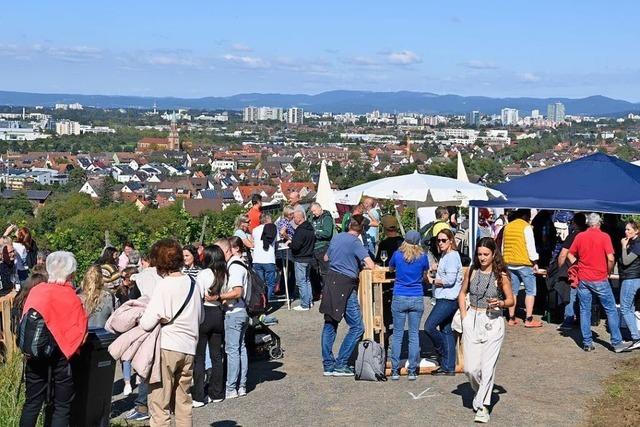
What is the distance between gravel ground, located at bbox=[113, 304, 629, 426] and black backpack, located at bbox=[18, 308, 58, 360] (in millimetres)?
1918

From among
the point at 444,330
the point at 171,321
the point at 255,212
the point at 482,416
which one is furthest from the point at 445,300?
the point at 255,212

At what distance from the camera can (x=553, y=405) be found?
7.62 m

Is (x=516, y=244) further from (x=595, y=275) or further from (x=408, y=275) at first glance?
(x=408, y=275)

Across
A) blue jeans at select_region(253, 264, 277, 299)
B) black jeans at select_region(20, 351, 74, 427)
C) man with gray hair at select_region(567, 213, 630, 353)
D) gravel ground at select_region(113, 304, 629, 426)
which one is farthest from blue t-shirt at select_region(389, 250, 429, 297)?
blue jeans at select_region(253, 264, 277, 299)

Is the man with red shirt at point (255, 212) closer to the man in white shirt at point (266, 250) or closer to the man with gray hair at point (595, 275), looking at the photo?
the man in white shirt at point (266, 250)

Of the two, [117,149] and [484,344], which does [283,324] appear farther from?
[117,149]

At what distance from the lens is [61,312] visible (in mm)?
5586

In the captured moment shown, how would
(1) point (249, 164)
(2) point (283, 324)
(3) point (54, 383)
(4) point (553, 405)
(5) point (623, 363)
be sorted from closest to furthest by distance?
1. (3) point (54, 383)
2. (4) point (553, 405)
3. (5) point (623, 363)
4. (2) point (283, 324)
5. (1) point (249, 164)

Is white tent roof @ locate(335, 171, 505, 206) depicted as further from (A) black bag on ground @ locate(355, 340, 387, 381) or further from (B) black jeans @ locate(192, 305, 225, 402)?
(B) black jeans @ locate(192, 305, 225, 402)

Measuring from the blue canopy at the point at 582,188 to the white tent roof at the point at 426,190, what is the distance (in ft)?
4.40

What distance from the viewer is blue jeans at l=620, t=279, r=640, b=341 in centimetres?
945

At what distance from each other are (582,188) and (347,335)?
4144 mm

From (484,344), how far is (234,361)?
2.09 meters

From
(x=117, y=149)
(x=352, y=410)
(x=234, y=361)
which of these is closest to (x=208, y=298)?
(x=234, y=361)
